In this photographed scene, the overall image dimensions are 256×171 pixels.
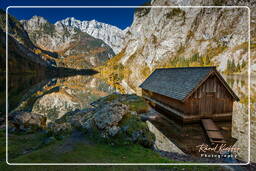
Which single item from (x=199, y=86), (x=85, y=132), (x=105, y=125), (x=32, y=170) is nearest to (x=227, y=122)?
(x=199, y=86)

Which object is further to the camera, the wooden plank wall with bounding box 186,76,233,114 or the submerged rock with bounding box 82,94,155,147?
the wooden plank wall with bounding box 186,76,233,114

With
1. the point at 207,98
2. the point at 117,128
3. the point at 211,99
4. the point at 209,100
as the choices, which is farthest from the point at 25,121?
Result: the point at 211,99

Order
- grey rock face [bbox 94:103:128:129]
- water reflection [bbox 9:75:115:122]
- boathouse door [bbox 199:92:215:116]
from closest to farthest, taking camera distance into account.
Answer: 1. grey rock face [bbox 94:103:128:129]
2. boathouse door [bbox 199:92:215:116]
3. water reflection [bbox 9:75:115:122]

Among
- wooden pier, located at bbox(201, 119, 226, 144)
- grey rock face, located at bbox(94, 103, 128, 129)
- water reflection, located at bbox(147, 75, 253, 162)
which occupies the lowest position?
water reflection, located at bbox(147, 75, 253, 162)

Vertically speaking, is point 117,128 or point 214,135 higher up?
point 117,128

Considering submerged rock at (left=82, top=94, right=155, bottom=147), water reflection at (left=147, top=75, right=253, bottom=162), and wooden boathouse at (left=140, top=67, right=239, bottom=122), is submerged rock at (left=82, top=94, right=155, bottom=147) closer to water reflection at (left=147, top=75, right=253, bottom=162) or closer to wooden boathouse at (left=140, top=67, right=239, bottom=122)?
water reflection at (left=147, top=75, right=253, bottom=162)

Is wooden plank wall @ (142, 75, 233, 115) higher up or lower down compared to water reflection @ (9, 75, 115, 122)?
higher up

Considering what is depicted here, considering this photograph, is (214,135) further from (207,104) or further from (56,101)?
(56,101)

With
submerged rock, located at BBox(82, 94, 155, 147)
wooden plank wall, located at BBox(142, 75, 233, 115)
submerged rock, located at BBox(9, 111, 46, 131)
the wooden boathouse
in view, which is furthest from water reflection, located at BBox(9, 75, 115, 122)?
wooden plank wall, located at BBox(142, 75, 233, 115)

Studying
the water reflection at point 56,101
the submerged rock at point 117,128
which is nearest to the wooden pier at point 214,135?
the submerged rock at point 117,128

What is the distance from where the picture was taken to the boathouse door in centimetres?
1321

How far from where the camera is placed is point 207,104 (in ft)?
43.9

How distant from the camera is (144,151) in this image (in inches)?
334

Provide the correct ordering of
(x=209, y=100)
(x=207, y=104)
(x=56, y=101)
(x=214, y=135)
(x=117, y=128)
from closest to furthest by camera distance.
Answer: (x=214, y=135), (x=117, y=128), (x=207, y=104), (x=209, y=100), (x=56, y=101)
